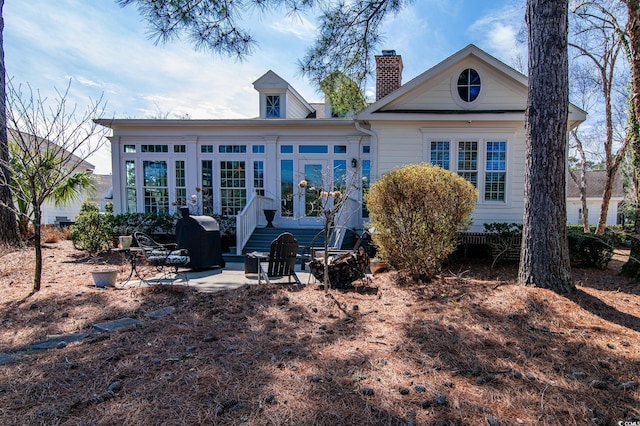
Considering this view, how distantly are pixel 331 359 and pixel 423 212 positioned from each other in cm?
328

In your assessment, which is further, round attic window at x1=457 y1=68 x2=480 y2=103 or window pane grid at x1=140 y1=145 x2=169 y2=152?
window pane grid at x1=140 y1=145 x2=169 y2=152

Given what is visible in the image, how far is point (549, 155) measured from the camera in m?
4.66

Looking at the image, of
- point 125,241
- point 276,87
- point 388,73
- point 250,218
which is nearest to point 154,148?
point 125,241

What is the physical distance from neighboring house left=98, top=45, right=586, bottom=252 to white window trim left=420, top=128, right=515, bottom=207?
0.03 metres

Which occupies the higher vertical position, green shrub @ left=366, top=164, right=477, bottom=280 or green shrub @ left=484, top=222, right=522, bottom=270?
green shrub @ left=366, top=164, right=477, bottom=280

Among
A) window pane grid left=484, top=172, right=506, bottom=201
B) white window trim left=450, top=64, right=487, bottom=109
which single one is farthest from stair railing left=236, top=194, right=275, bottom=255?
window pane grid left=484, top=172, right=506, bottom=201

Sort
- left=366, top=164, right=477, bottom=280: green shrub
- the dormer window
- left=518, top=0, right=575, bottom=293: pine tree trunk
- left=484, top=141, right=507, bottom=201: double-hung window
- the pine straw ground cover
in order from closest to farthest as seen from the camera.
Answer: the pine straw ground cover
left=518, top=0, right=575, bottom=293: pine tree trunk
left=366, top=164, right=477, bottom=280: green shrub
left=484, top=141, right=507, bottom=201: double-hung window
the dormer window

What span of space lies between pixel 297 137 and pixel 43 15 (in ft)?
21.2

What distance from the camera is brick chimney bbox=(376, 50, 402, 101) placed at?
35.6ft

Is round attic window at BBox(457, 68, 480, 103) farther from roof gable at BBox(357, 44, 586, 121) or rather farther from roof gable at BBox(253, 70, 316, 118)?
roof gable at BBox(253, 70, 316, 118)

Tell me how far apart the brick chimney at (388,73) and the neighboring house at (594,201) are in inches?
750

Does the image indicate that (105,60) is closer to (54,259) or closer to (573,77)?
(54,259)

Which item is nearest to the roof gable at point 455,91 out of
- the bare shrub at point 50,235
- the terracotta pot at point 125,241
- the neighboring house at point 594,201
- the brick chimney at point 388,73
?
the brick chimney at point 388,73

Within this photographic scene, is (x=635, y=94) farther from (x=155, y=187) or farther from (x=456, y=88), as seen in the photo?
(x=155, y=187)
